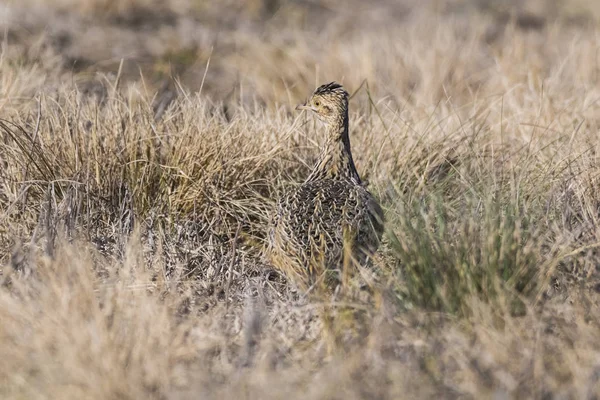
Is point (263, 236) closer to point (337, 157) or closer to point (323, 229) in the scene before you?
point (337, 157)

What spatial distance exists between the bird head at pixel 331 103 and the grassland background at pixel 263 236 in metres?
0.17

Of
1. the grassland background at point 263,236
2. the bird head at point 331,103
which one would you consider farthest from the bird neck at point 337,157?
the grassland background at point 263,236

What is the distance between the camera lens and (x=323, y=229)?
4230 millimetres

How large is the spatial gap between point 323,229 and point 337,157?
0.77 metres

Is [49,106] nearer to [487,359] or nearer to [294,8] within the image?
[487,359]

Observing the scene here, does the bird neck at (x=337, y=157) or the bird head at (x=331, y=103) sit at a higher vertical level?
the bird head at (x=331, y=103)

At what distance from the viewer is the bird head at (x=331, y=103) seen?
16.3 feet

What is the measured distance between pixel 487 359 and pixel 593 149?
90.9 inches

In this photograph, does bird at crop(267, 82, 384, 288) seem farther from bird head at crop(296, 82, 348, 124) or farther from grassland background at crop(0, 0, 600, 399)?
bird head at crop(296, 82, 348, 124)

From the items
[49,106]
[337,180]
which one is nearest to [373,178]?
[337,180]

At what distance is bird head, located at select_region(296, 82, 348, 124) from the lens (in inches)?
196

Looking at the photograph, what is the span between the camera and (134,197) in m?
5.03

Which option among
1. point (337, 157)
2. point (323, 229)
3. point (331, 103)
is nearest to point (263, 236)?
point (337, 157)

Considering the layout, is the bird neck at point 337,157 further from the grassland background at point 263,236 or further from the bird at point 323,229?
the grassland background at point 263,236
